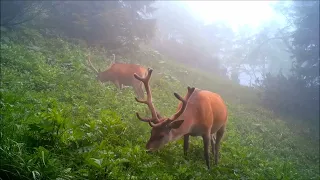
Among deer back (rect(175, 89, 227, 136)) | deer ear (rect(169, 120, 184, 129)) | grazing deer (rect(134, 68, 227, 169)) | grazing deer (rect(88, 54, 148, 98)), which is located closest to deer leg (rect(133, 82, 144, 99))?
grazing deer (rect(88, 54, 148, 98))

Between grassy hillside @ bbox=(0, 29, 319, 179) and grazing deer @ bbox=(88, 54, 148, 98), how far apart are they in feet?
1.83

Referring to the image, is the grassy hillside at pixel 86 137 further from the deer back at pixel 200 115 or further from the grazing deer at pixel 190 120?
the deer back at pixel 200 115

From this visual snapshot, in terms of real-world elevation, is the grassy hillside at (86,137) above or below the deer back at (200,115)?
below

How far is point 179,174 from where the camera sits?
224 inches

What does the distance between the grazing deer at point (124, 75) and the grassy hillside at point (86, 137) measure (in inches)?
22.0

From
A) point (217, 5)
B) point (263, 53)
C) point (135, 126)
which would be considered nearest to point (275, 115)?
point (135, 126)

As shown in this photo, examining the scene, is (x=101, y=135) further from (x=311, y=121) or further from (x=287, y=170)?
(x=311, y=121)

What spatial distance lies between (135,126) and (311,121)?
21.9 metres

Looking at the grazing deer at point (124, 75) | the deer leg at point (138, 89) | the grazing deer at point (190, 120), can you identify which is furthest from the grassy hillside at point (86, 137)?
the deer leg at point (138, 89)

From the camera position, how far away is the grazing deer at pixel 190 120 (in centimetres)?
613

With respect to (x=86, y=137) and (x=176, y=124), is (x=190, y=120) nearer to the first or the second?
(x=176, y=124)

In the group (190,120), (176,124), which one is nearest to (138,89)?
(190,120)

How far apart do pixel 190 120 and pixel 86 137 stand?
2294mm

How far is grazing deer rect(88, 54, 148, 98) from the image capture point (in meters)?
13.6
